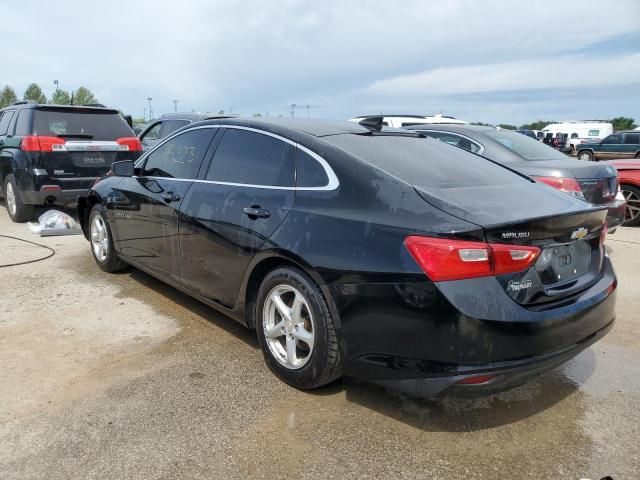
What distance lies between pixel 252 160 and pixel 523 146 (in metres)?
4.47

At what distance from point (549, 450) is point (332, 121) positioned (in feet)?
8.27

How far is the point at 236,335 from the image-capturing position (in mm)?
3941

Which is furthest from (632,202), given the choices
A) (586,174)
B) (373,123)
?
(373,123)

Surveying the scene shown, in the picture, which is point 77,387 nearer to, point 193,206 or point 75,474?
point 75,474

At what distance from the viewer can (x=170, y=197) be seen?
408cm

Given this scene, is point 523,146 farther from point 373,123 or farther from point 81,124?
point 81,124

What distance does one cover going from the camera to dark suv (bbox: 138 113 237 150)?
941 centimetres

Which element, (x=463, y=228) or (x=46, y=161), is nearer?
(x=463, y=228)

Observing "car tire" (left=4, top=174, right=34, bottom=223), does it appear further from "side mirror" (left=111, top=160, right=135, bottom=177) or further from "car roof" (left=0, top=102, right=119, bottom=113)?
"side mirror" (left=111, top=160, right=135, bottom=177)

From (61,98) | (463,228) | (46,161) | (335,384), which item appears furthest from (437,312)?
(61,98)

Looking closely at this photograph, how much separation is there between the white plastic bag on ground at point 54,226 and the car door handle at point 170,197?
3886mm

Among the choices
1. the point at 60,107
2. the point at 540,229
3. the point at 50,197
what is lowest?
the point at 50,197

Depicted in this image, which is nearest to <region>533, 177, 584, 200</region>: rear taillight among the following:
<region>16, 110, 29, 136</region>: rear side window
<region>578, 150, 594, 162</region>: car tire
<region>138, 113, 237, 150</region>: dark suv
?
<region>138, 113, 237, 150</region>: dark suv

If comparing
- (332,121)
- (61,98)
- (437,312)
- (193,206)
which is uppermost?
(61,98)
